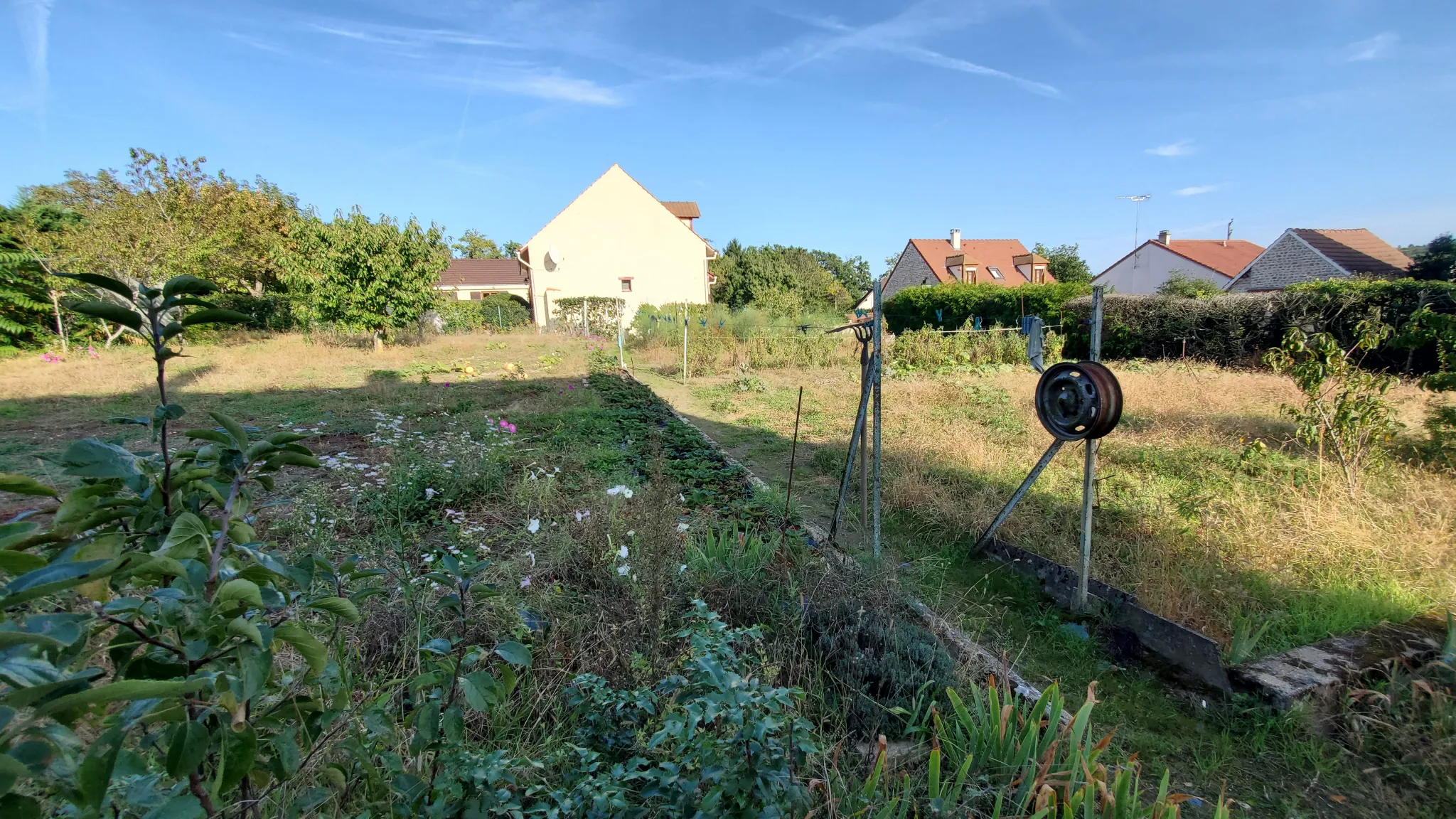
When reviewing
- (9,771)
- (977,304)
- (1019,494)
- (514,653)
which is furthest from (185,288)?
(977,304)

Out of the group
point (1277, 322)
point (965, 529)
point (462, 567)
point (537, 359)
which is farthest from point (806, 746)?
point (1277, 322)

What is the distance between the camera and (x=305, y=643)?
780 millimetres

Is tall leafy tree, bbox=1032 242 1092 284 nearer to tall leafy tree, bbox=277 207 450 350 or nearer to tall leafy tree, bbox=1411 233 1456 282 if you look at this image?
tall leafy tree, bbox=1411 233 1456 282

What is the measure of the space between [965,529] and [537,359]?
420 inches

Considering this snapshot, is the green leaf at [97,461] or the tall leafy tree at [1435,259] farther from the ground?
the tall leafy tree at [1435,259]

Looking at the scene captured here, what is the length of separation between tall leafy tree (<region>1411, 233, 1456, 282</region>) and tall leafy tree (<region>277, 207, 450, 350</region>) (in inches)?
1002

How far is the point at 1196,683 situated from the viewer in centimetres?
256

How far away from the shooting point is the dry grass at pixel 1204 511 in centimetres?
304

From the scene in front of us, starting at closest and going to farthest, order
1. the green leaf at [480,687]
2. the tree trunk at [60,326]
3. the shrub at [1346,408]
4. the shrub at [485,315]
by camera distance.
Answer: the green leaf at [480,687] < the shrub at [1346,408] < the tree trunk at [60,326] < the shrub at [485,315]

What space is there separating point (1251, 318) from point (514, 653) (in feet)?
55.2

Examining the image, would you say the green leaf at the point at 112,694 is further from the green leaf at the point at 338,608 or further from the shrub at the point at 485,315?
the shrub at the point at 485,315

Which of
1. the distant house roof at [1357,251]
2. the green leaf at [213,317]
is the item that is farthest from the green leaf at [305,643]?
the distant house roof at [1357,251]

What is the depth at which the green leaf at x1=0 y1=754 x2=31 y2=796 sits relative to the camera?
528 mm

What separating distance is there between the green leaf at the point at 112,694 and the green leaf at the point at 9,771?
0.15ft
